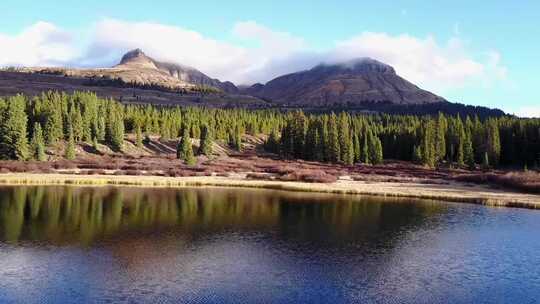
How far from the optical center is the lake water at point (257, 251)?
3222cm

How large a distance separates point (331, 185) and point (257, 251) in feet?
167

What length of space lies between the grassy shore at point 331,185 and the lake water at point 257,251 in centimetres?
1106

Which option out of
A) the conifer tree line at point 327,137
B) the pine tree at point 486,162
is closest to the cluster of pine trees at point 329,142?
the conifer tree line at point 327,137

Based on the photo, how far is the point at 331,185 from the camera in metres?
91.9

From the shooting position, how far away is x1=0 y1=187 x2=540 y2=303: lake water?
32.2 metres

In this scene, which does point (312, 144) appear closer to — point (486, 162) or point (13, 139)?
point (486, 162)

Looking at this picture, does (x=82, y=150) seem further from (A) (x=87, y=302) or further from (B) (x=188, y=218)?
(A) (x=87, y=302)

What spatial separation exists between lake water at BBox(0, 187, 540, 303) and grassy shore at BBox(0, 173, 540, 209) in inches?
436

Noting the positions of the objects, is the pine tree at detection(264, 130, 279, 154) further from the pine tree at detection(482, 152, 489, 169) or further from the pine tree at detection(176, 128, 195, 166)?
the pine tree at detection(482, 152, 489, 169)

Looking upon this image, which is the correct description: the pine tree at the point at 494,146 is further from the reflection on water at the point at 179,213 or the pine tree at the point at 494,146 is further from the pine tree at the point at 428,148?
the reflection on water at the point at 179,213

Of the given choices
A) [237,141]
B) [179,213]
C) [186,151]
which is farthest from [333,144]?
[179,213]

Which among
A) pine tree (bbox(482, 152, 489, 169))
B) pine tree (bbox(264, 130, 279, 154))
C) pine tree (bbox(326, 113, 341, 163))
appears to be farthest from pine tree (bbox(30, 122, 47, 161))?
pine tree (bbox(482, 152, 489, 169))

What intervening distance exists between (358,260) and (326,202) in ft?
107

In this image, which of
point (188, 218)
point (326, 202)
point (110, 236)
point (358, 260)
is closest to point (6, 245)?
point (110, 236)
